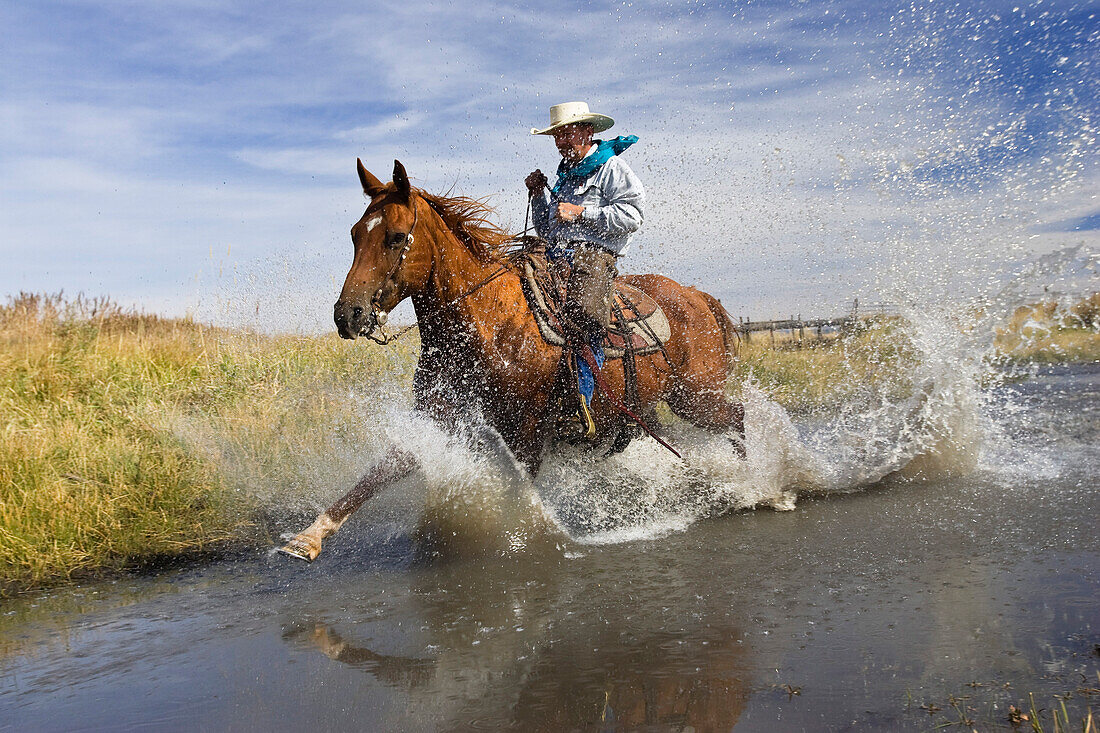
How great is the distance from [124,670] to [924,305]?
7.43 metres

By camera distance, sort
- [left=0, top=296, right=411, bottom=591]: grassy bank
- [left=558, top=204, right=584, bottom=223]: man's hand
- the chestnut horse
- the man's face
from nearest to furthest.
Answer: the chestnut horse → [left=558, top=204, right=584, bottom=223]: man's hand → the man's face → [left=0, top=296, right=411, bottom=591]: grassy bank

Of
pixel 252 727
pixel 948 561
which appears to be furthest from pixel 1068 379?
pixel 252 727

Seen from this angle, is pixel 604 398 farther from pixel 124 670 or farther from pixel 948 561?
pixel 124 670

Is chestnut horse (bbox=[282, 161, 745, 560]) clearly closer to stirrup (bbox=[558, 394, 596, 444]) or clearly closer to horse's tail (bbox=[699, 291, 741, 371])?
stirrup (bbox=[558, 394, 596, 444])

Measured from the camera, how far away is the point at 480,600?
479 cm

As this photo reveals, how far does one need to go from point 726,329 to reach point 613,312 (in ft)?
6.43

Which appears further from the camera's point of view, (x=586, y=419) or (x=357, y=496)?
Answer: (x=586, y=419)

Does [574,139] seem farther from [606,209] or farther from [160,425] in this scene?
[160,425]

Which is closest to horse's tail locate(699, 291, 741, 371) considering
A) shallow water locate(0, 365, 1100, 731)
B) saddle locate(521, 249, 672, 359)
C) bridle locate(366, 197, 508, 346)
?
saddle locate(521, 249, 672, 359)

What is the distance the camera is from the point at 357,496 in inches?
210

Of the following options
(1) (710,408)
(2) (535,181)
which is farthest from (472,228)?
(1) (710,408)

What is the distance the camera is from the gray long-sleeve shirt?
5727 mm

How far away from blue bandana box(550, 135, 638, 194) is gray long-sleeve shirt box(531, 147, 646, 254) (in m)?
0.04

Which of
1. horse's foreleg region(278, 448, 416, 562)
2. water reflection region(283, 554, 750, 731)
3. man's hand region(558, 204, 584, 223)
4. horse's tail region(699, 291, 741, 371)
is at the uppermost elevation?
man's hand region(558, 204, 584, 223)
